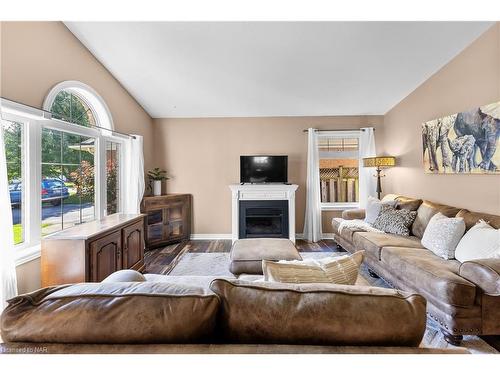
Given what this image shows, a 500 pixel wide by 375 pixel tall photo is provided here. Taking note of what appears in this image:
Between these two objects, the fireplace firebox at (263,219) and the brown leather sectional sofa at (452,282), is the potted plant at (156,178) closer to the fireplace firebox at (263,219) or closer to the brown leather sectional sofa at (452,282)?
the fireplace firebox at (263,219)

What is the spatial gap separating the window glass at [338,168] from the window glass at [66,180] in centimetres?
396

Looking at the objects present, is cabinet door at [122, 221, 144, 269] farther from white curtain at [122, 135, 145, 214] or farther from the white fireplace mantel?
the white fireplace mantel

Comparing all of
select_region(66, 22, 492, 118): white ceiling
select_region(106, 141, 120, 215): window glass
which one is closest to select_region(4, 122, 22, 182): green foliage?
select_region(66, 22, 492, 118): white ceiling

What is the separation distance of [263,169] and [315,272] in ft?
12.6

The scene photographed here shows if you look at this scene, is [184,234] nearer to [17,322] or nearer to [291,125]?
[291,125]

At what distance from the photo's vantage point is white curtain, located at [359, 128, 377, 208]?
5.01m

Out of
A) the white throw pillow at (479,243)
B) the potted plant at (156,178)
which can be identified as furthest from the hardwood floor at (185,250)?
the white throw pillow at (479,243)

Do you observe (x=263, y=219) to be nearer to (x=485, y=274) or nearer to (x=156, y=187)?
(x=156, y=187)

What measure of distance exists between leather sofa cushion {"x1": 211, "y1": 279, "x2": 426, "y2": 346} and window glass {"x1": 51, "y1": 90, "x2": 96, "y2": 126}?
2859 mm

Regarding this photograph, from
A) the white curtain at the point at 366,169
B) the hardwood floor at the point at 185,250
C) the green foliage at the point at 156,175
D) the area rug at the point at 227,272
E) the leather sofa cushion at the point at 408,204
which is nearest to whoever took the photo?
the area rug at the point at 227,272

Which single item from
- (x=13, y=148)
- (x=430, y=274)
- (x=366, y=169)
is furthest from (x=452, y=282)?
(x=13, y=148)

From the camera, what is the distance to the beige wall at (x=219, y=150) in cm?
517
